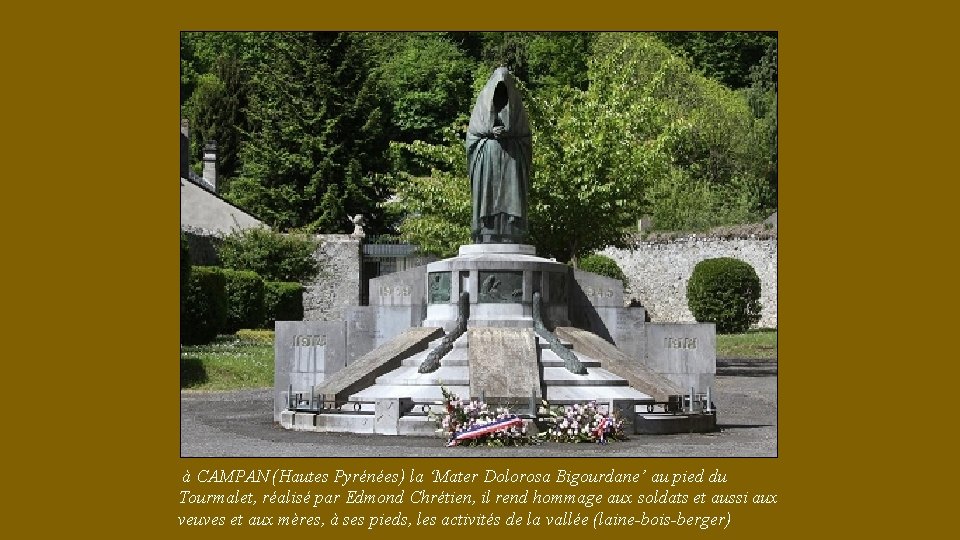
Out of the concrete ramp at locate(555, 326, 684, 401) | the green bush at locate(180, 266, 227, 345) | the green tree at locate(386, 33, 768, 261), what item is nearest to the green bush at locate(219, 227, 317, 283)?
the green tree at locate(386, 33, 768, 261)

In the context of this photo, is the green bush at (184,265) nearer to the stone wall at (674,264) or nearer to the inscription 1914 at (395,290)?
the inscription 1914 at (395,290)

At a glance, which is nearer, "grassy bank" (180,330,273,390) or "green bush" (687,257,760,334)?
"grassy bank" (180,330,273,390)

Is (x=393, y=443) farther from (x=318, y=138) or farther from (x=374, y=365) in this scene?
(x=318, y=138)

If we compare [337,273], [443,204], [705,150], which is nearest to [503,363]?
[443,204]

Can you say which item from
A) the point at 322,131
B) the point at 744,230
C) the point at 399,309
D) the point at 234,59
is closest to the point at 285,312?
the point at 322,131

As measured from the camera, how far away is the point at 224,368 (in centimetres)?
2997

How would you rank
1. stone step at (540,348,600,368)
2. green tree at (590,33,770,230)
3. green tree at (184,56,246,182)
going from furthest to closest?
green tree at (184,56,246,182), green tree at (590,33,770,230), stone step at (540,348,600,368)

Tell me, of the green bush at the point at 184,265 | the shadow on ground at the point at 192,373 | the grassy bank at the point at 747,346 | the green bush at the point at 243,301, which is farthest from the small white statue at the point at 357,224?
the shadow on ground at the point at 192,373

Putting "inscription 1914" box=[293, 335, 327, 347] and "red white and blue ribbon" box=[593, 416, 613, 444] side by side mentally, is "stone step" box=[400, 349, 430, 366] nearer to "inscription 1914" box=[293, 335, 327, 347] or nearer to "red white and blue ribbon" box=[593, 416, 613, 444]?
"inscription 1914" box=[293, 335, 327, 347]

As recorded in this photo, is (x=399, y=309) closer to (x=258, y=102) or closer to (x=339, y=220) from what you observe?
(x=339, y=220)

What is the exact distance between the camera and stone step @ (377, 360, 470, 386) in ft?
64.4

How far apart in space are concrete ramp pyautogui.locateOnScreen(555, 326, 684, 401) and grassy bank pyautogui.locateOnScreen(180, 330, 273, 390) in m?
9.47

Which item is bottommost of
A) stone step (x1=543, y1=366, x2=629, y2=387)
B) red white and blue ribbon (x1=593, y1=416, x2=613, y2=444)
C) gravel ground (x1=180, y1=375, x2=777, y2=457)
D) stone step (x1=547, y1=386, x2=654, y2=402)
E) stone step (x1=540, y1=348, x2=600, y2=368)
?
gravel ground (x1=180, y1=375, x2=777, y2=457)

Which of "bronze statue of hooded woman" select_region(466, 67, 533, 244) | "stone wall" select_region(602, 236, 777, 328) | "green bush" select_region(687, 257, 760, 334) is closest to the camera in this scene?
"bronze statue of hooded woman" select_region(466, 67, 533, 244)
